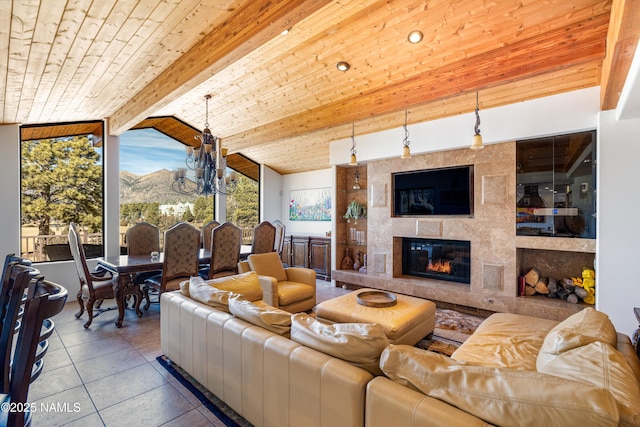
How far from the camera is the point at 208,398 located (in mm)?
2238

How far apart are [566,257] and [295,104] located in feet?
14.6

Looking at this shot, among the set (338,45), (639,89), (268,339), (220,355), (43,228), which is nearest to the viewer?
(268,339)

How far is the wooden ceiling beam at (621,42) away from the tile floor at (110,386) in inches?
139

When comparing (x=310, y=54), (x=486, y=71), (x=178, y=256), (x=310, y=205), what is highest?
(x=310, y=54)

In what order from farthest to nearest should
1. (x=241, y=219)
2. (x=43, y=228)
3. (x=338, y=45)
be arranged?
1. (x=241, y=219)
2. (x=43, y=228)
3. (x=338, y=45)

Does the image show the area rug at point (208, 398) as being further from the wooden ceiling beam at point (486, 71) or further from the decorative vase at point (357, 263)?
the decorative vase at point (357, 263)

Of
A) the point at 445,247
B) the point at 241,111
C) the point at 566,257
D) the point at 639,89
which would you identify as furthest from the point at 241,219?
the point at 639,89

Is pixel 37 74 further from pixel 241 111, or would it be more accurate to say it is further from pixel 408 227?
pixel 408 227

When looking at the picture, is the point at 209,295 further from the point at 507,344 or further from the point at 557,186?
the point at 557,186

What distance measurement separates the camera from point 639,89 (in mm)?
2391

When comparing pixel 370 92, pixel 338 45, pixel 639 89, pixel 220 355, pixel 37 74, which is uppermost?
pixel 338 45

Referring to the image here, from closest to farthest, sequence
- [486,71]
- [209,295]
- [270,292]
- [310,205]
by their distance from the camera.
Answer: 1. [209,295]
2. [486,71]
3. [270,292]
4. [310,205]

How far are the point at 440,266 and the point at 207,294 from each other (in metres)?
3.92

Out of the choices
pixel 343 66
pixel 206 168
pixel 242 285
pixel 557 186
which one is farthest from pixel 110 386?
pixel 557 186
